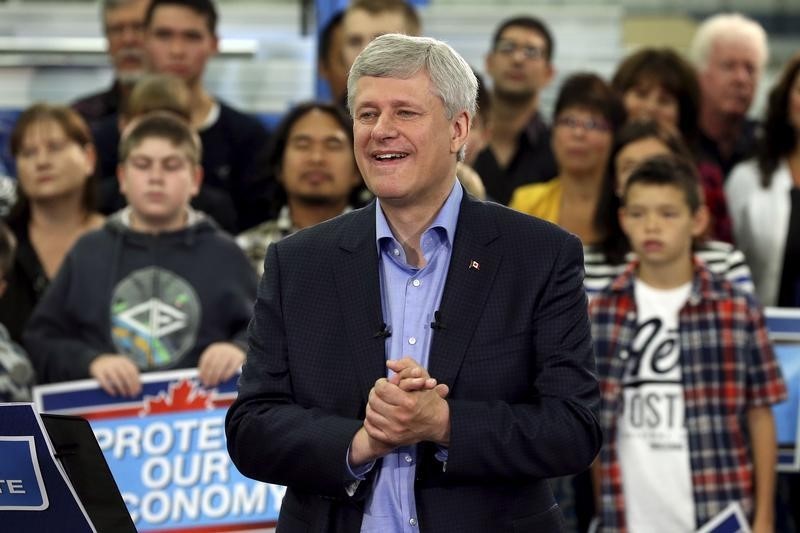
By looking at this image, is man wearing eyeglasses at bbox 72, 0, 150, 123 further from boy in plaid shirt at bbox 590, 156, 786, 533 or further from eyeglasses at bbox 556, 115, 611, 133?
boy in plaid shirt at bbox 590, 156, 786, 533

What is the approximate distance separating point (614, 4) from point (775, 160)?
141 inches

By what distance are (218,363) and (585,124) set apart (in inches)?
73.5

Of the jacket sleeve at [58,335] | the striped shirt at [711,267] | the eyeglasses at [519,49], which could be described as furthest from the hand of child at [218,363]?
the eyeglasses at [519,49]

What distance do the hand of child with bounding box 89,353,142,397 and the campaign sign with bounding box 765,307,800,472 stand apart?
2.26 metres

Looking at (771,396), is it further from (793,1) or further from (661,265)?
(793,1)

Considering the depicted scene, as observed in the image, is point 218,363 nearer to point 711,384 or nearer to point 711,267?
point 711,384

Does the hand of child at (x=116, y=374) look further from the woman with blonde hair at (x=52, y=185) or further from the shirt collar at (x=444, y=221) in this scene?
the shirt collar at (x=444, y=221)

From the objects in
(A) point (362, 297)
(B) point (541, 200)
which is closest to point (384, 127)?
(A) point (362, 297)

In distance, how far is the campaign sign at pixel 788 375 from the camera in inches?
203

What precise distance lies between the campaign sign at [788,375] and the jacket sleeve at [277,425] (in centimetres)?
281

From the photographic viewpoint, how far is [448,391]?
271 centimetres

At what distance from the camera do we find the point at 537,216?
13.5 feet

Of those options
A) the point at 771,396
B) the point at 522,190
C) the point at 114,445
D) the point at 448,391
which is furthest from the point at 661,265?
the point at 448,391

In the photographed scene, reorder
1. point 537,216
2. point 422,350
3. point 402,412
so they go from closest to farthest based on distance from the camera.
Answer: point 402,412 → point 422,350 → point 537,216
